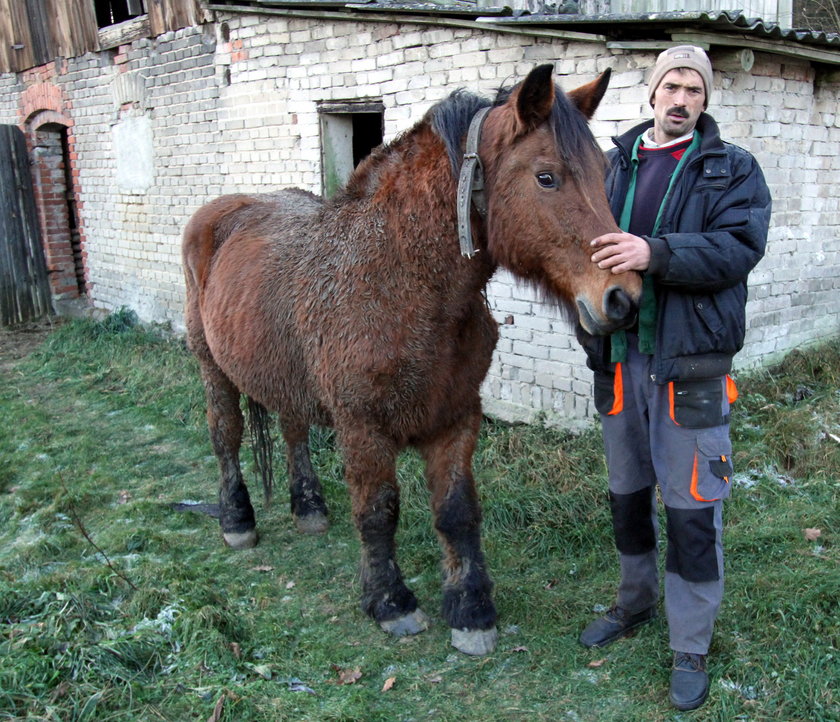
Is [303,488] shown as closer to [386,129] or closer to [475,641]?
[475,641]

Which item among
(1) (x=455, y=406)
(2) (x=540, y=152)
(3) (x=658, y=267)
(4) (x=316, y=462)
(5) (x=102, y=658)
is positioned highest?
(2) (x=540, y=152)

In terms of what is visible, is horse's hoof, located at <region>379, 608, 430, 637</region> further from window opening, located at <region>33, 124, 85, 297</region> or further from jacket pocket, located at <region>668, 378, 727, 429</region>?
window opening, located at <region>33, 124, 85, 297</region>

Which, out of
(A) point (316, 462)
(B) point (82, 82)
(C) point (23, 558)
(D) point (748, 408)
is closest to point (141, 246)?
(B) point (82, 82)

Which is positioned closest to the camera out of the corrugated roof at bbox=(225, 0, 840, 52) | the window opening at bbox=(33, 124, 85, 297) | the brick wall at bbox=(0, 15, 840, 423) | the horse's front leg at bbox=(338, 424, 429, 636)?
the horse's front leg at bbox=(338, 424, 429, 636)

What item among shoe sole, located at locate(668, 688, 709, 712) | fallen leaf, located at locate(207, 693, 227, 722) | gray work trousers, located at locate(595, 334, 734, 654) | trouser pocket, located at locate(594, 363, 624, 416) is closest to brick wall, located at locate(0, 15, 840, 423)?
trouser pocket, located at locate(594, 363, 624, 416)

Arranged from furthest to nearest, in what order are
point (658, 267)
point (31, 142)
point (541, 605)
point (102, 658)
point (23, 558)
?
point (31, 142), point (23, 558), point (541, 605), point (102, 658), point (658, 267)

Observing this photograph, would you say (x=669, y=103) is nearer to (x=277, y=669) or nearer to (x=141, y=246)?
(x=277, y=669)

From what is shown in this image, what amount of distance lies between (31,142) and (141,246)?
3.24 m

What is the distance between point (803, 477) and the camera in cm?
449

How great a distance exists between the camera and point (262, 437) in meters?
4.59

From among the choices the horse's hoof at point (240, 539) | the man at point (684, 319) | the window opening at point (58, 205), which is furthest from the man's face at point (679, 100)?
the window opening at point (58, 205)

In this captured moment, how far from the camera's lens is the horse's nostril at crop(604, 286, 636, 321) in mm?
2338

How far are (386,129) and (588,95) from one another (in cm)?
380

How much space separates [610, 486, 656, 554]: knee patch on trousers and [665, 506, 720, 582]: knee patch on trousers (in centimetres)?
28
